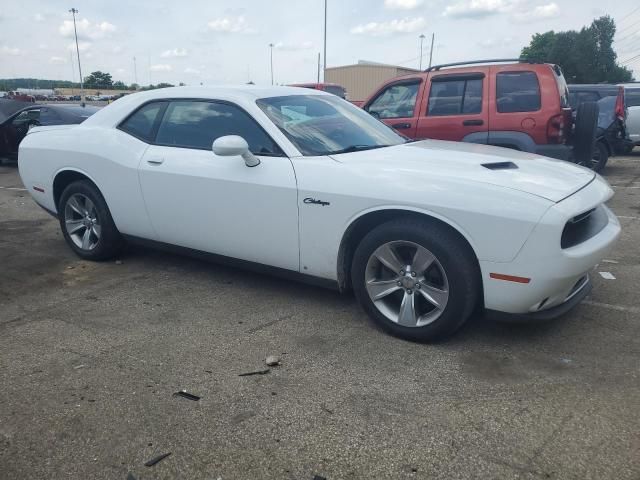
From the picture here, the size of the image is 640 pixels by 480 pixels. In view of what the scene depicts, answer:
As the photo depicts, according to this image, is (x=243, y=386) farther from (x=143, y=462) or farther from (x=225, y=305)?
(x=225, y=305)

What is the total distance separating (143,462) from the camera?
92.7 inches

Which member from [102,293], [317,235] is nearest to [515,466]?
[317,235]

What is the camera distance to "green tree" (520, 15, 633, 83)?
2525 inches

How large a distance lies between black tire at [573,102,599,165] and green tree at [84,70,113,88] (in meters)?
96.0

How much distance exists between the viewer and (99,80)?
9250cm

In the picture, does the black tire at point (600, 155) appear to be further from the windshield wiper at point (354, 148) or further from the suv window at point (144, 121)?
the suv window at point (144, 121)

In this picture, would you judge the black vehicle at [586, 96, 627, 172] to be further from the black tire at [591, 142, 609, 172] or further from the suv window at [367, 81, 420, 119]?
the suv window at [367, 81, 420, 119]

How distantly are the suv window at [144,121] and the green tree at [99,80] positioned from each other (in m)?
96.0

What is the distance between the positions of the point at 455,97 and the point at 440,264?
4.36m

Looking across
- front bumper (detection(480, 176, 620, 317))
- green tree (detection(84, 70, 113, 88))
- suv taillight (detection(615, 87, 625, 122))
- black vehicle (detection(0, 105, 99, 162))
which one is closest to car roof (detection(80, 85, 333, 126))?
front bumper (detection(480, 176, 620, 317))

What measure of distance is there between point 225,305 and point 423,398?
1.78 meters

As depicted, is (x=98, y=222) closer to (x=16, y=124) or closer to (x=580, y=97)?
(x=16, y=124)

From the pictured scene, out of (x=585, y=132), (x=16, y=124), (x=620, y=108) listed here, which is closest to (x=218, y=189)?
(x=585, y=132)

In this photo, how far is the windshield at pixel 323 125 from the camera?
391 cm
